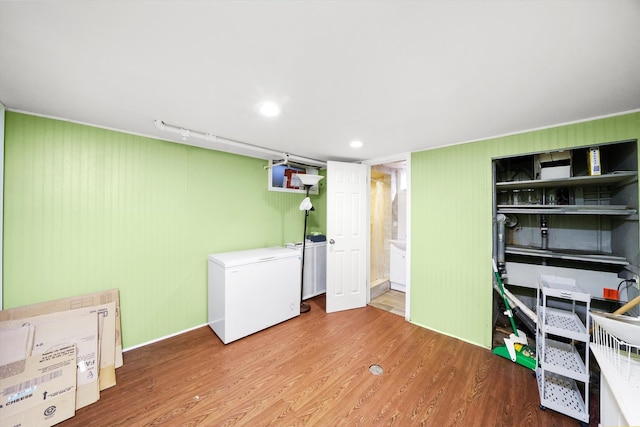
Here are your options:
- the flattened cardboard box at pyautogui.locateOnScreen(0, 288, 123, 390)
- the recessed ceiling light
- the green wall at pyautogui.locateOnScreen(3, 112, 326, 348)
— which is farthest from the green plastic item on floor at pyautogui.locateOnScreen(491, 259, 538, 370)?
the flattened cardboard box at pyautogui.locateOnScreen(0, 288, 123, 390)

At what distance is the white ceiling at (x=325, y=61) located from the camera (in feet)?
2.93

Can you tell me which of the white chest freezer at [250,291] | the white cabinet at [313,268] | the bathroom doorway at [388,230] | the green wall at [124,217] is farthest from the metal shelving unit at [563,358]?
the green wall at [124,217]

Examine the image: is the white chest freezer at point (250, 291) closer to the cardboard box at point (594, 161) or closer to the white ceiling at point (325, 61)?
the white ceiling at point (325, 61)

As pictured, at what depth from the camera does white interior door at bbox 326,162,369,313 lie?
3.12 meters

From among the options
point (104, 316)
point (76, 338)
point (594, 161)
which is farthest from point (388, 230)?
point (76, 338)

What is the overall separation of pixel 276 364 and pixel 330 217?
5.87 feet

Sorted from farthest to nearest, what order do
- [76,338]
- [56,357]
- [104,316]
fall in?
[104,316] < [76,338] < [56,357]

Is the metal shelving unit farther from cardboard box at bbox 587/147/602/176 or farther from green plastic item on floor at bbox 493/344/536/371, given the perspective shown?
cardboard box at bbox 587/147/602/176

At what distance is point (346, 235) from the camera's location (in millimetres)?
3213

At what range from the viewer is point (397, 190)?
14.1ft

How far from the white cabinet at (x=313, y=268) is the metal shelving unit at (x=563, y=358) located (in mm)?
2549

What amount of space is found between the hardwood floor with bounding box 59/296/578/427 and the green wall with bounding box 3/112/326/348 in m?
0.63

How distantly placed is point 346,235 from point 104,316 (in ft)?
8.76

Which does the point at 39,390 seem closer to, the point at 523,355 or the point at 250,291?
the point at 250,291
